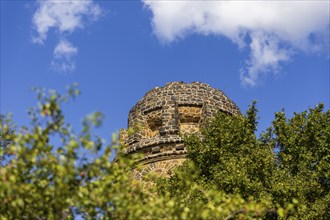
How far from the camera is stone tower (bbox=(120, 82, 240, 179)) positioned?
28.2 meters

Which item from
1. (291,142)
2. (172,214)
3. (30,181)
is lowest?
(172,214)

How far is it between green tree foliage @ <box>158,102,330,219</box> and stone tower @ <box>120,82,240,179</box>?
15.1 ft

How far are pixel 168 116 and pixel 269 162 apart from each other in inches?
357

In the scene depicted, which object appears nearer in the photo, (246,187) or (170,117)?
(246,187)

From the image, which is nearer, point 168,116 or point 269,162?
point 269,162

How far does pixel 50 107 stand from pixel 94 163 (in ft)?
4.61

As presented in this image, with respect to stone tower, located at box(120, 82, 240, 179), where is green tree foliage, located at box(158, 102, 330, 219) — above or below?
below

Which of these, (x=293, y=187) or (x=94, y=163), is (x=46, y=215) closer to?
(x=94, y=163)

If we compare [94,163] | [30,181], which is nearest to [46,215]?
[30,181]

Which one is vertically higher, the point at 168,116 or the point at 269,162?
the point at 168,116

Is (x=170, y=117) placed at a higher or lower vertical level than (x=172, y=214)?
higher

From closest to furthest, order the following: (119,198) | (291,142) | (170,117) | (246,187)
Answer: (119,198)
(246,187)
(291,142)
(170,117)

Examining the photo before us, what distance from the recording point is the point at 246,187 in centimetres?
2020

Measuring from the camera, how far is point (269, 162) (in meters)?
21.8
